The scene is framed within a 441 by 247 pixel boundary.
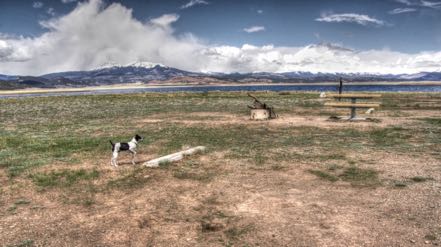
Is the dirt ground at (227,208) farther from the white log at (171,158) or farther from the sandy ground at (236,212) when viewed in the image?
the white log at (171,158)

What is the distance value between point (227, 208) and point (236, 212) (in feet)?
1.29

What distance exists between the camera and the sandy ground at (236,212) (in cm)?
827

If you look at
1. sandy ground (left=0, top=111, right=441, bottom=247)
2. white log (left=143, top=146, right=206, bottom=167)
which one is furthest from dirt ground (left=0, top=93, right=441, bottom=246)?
white log (left=143, top=146, right=206, bottom=167)

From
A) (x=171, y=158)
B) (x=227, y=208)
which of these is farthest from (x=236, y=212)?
(x=171, y=158)

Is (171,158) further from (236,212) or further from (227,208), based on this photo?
(236,212)

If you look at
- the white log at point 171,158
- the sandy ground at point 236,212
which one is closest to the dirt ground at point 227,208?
the sandy ground at point 236,212

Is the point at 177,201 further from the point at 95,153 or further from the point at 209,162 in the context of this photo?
the point at 95,153

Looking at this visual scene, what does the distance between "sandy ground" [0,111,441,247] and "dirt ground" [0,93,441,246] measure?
3 cm

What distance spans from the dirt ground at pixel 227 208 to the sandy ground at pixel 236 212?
0.03m

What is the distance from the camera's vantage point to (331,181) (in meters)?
12.4

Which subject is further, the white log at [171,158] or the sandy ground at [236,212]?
the white log at [171,158]

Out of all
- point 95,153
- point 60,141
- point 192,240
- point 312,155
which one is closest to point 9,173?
point 95,153

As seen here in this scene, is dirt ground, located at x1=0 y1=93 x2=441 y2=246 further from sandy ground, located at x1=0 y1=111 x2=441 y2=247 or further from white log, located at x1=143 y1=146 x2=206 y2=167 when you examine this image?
white log, located at x1=143 y1=146 x2=206 y2=167

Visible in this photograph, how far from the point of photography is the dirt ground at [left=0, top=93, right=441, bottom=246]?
8305 mm
